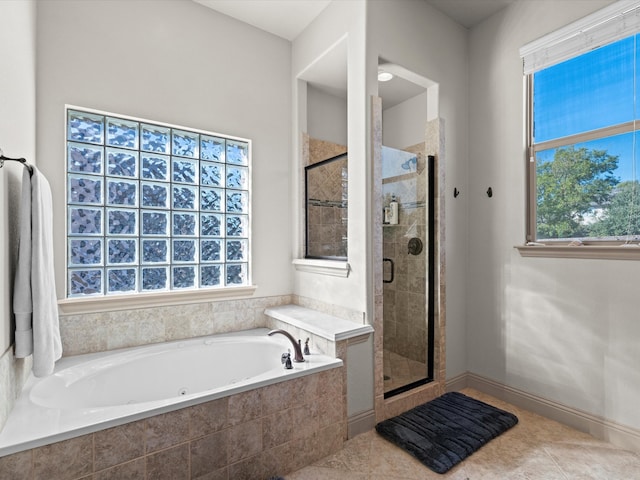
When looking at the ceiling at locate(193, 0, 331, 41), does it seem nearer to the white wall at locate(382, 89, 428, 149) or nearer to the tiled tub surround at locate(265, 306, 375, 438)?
the white wall at locate(382, 89, 428, 149)

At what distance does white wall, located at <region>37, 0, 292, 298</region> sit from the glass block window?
8cm

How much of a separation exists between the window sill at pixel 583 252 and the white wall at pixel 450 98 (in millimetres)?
482

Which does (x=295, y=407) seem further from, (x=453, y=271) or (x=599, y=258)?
(x=599, y=258)

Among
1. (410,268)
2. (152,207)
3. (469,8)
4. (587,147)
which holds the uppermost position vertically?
(469,8)

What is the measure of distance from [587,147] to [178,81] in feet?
9.01

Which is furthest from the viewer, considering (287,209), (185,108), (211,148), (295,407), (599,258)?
(287,209)

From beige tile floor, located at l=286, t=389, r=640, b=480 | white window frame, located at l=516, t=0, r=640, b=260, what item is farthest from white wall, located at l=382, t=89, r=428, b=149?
beige tile floor, located at l=286, t=389, r=640, b=480

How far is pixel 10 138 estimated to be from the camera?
1415 millimetres

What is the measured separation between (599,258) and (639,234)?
0.73ft

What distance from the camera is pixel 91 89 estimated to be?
6.82 feet

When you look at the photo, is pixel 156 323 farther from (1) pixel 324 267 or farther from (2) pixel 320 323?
(1) pixel 324 267

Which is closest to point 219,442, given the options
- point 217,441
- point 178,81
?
point 217,441

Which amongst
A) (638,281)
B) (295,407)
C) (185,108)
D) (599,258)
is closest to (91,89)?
(185,108)

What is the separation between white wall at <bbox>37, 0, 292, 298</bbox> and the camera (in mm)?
1985
